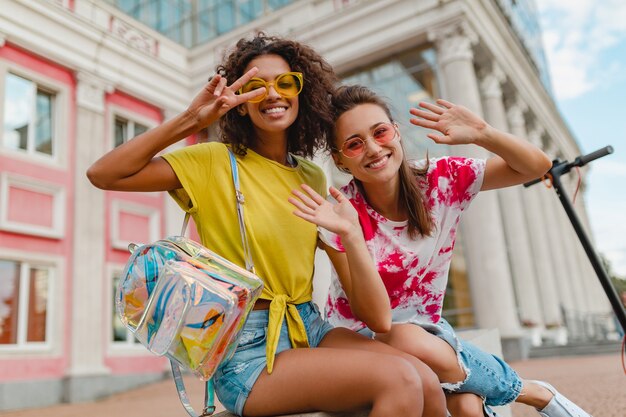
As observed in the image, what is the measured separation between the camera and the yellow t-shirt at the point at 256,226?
5.69 ft

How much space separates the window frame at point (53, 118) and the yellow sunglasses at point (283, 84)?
33.9 ft

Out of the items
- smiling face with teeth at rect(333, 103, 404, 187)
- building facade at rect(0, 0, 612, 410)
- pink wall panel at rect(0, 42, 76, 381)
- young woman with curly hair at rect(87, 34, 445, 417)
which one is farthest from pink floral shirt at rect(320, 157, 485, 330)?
pink wall panel at rect(0, 42, 76, 381)

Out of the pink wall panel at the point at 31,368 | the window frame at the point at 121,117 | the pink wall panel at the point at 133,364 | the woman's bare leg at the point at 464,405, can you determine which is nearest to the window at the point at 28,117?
the window frame at the point at 121,117

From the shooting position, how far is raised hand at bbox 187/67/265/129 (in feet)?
5.80

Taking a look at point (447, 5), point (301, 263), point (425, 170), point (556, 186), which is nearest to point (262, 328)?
point (301, 263)

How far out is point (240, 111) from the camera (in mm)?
2031

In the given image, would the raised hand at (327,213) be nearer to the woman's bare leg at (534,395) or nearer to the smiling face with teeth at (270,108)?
the smiling face with teeth at (270,108)

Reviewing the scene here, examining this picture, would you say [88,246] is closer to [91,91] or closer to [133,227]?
[133,227]

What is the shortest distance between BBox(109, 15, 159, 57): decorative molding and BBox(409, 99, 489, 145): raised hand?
497 inches

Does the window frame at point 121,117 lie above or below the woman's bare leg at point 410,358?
above

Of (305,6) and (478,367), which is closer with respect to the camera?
(478,367)

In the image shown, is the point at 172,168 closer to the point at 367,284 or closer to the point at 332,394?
the point at 367,284

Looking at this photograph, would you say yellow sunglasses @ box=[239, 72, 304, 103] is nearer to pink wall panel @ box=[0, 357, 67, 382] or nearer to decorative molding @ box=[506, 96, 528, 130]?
pink wall panel @ box=[0, 357, 67, 382]

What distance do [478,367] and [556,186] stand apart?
1222 millimetres
